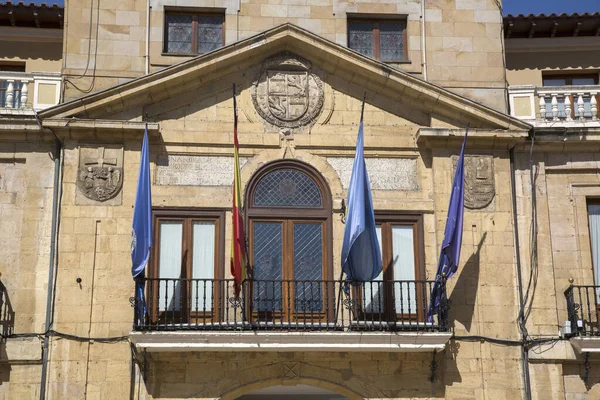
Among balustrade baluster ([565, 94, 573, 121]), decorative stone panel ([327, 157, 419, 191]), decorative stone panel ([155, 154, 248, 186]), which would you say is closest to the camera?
decorative stone panel ([155, 154, 248, 186])

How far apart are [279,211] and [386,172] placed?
183cm

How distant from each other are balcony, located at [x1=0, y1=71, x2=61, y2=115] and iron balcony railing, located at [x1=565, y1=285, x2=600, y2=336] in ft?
27.8

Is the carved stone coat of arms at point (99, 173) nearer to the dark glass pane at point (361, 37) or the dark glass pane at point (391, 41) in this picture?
the dark glass pane at point (361, 37)

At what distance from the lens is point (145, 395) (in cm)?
1536

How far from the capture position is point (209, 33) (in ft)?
58.6

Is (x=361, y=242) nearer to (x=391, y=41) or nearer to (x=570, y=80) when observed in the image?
(x=391, y=41)

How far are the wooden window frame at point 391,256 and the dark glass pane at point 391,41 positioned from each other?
2945 mm

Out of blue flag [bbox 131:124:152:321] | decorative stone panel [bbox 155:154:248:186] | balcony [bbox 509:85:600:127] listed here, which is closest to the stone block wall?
balcony [bbox 509:85:600:127]

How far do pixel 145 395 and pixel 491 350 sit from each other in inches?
201

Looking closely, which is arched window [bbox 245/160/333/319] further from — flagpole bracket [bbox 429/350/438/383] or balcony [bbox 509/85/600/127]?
balcony [bbox 509/85/600/127]

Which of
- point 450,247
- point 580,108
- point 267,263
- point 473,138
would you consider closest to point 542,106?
point 580,108

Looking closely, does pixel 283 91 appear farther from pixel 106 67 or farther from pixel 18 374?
pixel 18 374

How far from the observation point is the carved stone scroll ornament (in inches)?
671

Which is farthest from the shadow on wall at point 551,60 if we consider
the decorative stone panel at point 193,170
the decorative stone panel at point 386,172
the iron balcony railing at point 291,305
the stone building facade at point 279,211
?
the decorative stone panel at point 193,170
